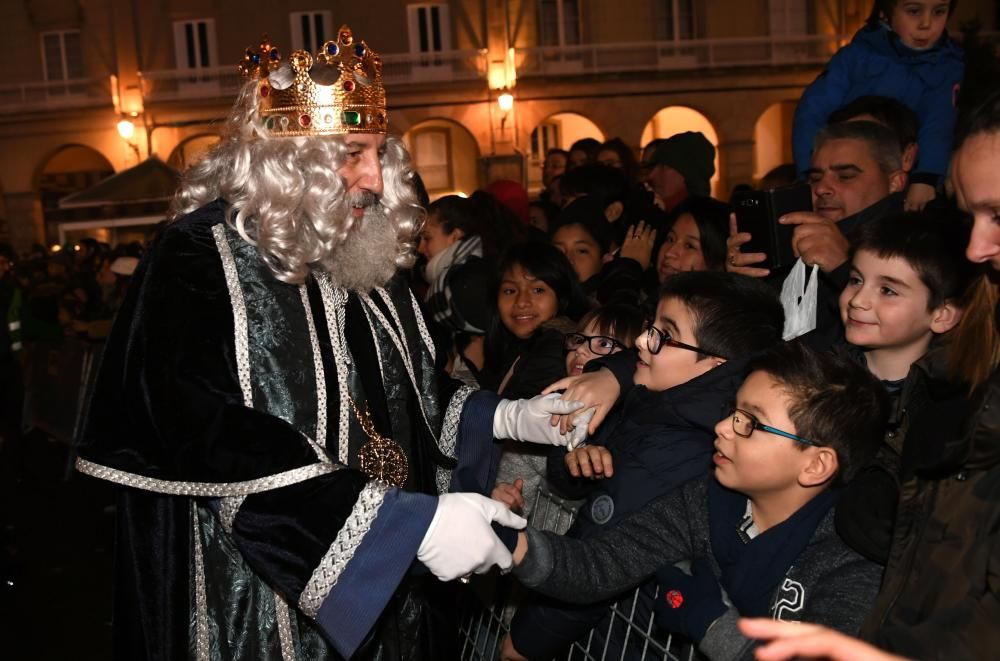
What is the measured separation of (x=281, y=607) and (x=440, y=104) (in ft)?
69.6

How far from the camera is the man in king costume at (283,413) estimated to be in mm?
2271

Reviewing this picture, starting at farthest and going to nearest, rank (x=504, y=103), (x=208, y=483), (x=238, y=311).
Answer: (x=504, y=103) → (x=238, y=311) → (x=208, y=483)

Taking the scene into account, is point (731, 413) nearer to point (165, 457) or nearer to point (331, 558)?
point (331, 558)

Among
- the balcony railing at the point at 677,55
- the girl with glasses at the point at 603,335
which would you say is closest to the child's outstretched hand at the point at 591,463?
the girl with glasses at the point at 603,335

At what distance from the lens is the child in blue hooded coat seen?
425cm

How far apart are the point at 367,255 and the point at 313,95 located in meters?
0.46

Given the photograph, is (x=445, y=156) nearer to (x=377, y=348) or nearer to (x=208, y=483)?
(x=377, y=348)

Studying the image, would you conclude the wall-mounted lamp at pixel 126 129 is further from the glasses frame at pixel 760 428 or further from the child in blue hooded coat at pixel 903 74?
the glasses frame at pixel 760 428

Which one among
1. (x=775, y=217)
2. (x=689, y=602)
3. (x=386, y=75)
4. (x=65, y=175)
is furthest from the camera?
(x=65, y=175)

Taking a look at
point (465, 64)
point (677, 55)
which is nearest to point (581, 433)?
point (465, 64)

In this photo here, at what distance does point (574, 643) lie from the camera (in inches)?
101

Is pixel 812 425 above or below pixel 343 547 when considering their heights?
above

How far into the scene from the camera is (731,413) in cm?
230

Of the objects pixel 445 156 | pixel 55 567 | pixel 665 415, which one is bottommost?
pixel 55 567
